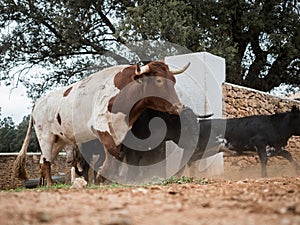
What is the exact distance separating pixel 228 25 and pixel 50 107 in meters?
7.10

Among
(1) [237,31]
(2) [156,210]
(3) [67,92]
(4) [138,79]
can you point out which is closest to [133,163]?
(4) [138,79]

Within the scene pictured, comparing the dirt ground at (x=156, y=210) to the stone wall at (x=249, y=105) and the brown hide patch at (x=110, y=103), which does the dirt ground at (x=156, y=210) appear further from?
the stone wall at (x=249, y=105)

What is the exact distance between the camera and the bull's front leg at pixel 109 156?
6512 millimetres

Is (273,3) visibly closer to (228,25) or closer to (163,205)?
(228,25)

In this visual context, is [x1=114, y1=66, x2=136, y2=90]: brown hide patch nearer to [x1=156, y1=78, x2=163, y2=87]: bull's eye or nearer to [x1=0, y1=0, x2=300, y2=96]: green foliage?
[x1=156, y1=78, x2=163, y2=87]: bull's eye

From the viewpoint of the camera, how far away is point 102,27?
575 inches

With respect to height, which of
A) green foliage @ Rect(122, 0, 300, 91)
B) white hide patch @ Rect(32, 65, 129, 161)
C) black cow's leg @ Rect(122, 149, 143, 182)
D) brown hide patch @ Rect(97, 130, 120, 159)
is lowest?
black cow's leg @ Rect(122, 149, 143, 182)

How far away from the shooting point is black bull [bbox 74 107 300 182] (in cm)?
731

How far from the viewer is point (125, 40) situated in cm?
1169

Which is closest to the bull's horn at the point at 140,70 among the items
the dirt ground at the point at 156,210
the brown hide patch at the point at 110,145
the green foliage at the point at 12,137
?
the brown hide patch at the point at 110,145

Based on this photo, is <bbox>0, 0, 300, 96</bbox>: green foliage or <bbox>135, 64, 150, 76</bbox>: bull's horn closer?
<bbox>135, 64, 150, 76</bbox>: bull's horn

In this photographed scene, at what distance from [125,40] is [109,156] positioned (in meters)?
5.65

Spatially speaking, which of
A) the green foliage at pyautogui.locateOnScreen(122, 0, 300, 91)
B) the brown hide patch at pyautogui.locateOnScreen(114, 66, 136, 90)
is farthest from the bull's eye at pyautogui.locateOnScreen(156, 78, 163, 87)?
the green foliage at pyautogui.locateOnScreen(122, 0, 300, 91)

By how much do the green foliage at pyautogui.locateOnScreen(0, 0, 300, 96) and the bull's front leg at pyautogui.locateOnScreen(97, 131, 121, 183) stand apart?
5.58 meters
